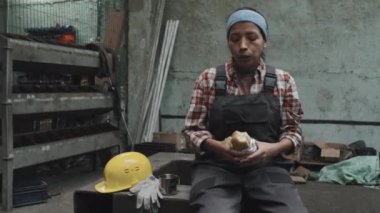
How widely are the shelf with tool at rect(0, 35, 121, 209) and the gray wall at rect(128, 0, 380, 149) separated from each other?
730 mm

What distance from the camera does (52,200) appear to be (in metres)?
2.87

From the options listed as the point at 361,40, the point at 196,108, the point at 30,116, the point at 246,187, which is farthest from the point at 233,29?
the point at 361,40

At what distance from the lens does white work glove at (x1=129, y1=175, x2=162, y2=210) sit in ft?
4.74

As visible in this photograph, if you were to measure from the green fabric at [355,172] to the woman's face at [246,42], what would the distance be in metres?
2.14

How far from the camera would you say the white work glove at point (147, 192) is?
56.9 inches

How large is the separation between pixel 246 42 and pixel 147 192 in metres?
0.64

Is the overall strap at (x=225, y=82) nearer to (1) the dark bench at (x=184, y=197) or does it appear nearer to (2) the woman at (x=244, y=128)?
(2) the woman at (x=244, y=128)

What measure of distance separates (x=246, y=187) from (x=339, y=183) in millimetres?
2107

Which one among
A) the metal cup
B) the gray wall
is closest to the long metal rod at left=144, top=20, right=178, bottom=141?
the gray wall

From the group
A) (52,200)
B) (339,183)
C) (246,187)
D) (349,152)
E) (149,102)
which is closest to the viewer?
(246,187)

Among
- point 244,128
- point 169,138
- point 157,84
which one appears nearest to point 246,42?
point 244,128

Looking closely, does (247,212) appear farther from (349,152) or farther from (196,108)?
(349,152)

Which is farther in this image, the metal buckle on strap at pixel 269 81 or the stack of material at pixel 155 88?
the stack of material at pixel 155 88

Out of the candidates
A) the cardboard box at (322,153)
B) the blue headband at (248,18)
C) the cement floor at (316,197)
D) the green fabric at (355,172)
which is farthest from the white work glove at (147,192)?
the cardboard box at (322,153)
